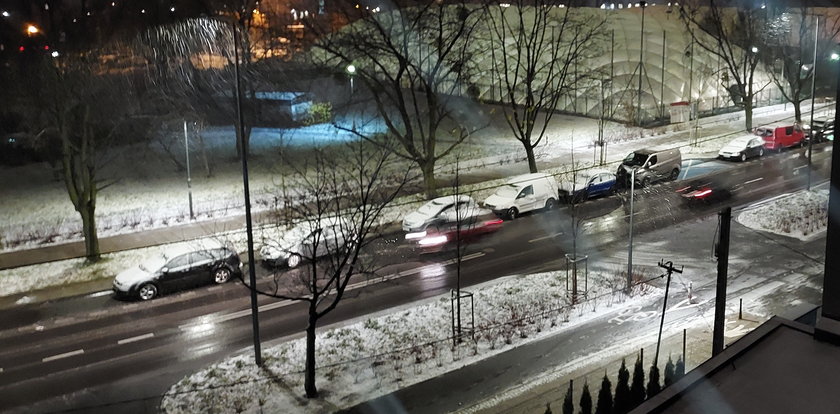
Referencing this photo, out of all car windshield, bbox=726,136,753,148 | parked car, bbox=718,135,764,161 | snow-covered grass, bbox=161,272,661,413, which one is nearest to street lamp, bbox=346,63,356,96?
snow-covered grass, bbox=161,272,661,413

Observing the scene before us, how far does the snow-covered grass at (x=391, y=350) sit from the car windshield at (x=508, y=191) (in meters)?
8.10

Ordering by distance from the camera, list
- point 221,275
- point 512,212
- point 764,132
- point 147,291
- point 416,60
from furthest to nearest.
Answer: point 416,60 → point 764,132 → point 512,212 → point 221,275 → point 147,291

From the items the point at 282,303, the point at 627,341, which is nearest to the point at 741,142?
the point at 627,341

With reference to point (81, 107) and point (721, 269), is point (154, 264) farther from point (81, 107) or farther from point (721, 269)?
point (721, 269)

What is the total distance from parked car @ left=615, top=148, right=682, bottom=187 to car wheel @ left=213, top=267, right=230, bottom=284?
59.8ft

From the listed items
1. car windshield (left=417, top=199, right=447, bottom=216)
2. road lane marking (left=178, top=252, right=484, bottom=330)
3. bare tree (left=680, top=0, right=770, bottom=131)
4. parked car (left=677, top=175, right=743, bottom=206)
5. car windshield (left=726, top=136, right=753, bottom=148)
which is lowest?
road lane marking (left=178, top=252, right=484, bottom=330)

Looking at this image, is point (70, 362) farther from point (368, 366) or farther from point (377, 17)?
point (377, 17)

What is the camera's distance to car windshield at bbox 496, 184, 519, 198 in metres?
29.8

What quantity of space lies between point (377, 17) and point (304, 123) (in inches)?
371

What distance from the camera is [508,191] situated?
3016 centimetres

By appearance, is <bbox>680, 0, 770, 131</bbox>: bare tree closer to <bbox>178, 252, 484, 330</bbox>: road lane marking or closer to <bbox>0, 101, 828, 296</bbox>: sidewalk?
<bbox>0, 101, 828, 296</bbox>: sidewalk

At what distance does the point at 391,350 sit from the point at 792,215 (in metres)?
18.2

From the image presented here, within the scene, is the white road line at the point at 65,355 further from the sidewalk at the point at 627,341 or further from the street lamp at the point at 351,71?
the street lamp at the point at 351,71

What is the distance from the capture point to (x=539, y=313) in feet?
65.3
